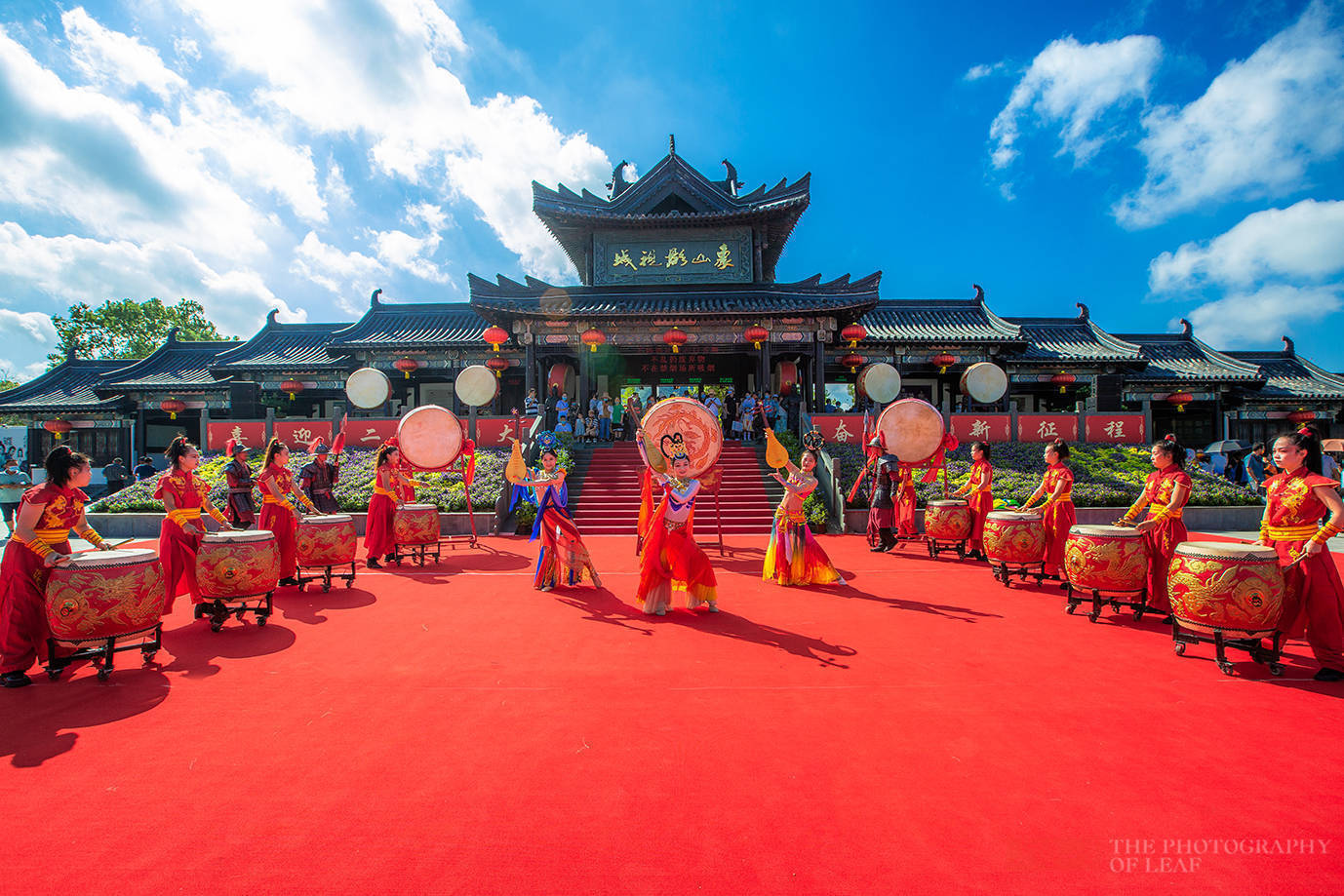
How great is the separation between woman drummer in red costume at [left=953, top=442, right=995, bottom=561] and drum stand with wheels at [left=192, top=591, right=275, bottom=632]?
→ 849 centimetres

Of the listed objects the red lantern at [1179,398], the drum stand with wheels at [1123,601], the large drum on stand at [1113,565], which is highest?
the red lantern at [1179,398]

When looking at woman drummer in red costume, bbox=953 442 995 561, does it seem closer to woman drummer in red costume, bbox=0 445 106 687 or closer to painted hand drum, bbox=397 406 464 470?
painted hand drum, bbox=397 406 464 470

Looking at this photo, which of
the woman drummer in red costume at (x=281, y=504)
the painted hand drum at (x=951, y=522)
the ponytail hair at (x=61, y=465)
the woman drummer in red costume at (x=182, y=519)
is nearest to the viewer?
the ponytail hair at (x=61, y=465)

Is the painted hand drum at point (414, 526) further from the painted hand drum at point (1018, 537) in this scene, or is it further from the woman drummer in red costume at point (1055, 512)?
the woman drummer in red costume at point (1055, 512)

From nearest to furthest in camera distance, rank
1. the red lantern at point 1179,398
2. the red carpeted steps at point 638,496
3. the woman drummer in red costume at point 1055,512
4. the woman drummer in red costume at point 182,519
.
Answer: the woman drummer in red costume at point 182,519, the woman drummer in red costume at point 1055,512, the red carpeted steps at point 638,496, the red lantern at point 1179,398

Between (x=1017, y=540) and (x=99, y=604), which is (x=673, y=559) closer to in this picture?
(x=1017, y=540)

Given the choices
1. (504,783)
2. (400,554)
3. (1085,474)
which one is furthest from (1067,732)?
(1085,474)

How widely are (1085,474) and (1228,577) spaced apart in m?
11.0

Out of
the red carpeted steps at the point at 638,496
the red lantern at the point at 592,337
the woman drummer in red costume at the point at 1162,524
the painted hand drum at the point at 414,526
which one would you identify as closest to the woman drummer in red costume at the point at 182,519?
the painted hand drum at the point at 414,526

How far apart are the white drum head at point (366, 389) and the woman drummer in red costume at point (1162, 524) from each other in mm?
18200

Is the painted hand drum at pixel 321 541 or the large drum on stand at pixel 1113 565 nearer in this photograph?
the large drum on stand at pixel 1113 565

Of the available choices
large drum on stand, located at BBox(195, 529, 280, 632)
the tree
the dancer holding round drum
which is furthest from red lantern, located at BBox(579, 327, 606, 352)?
the tree

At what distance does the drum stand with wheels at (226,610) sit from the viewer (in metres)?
5.00

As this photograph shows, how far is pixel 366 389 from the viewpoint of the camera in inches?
689
